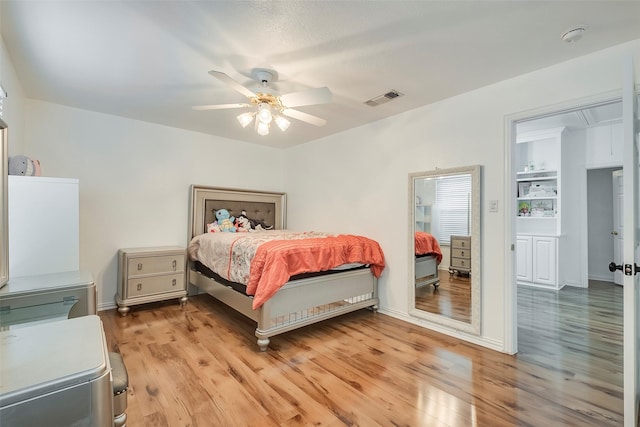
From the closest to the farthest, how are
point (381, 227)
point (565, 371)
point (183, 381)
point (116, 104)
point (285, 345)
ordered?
point (183, 381) → point (565, 371) → point (285, 345) → point (116, 104) → point (381, 227)

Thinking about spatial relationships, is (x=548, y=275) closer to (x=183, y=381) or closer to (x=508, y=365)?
(x=508, y=365)

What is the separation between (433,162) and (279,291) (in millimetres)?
2090

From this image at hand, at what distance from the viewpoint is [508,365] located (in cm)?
232

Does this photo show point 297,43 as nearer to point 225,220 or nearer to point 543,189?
point 225,220

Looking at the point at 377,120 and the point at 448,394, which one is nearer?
the point at 448,394

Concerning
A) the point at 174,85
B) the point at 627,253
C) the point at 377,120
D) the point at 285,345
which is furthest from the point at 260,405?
the point at 377,120

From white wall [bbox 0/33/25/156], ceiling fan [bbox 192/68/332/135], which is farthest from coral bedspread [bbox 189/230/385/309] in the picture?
white wall [bbox 0/33/25/156]

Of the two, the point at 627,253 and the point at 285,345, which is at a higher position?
the point at 627,253

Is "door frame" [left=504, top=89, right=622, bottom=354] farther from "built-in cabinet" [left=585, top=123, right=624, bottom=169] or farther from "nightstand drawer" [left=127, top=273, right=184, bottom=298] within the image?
"nightstand drawer" [left=127, top=273, right=184, bottom=298]

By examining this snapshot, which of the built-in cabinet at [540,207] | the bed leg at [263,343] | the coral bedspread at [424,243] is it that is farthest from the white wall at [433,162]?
the built-in cabinet at [540,207]

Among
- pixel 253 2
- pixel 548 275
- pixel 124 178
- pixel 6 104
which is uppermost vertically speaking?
pixel 253 2

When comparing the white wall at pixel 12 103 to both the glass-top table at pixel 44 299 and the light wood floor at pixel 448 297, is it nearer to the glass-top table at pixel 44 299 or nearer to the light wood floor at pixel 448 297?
the glass-top table at pixel 44 299

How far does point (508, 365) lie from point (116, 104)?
4.58 metres

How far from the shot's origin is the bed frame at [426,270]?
10.6 feet
